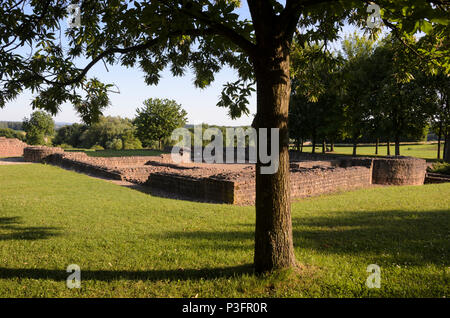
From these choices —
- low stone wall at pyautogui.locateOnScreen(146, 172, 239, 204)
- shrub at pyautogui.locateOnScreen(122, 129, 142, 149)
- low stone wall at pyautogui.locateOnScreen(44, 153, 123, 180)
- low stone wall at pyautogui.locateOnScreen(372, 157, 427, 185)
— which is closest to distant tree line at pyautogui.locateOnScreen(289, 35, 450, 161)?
low stone wall at pyautogui.locateOnScreen(372, 157, 427, 185)

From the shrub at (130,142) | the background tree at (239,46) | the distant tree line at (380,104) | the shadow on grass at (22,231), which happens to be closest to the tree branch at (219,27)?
the background tree at (239,46)

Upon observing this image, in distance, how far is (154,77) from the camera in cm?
607

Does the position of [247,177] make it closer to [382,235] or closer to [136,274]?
[382,235]

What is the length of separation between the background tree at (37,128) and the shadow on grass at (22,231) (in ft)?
188

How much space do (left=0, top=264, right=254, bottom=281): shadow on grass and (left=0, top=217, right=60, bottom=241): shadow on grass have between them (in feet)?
5.44

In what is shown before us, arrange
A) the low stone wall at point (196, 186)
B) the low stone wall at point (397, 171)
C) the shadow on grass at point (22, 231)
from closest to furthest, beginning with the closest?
the shadow on grass at point (22, 231), the low stone wall at point (196, 186), the low stone wall at point (397, 171)

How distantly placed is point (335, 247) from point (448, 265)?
157cm

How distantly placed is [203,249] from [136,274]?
1.30 meters

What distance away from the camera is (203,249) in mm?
5066

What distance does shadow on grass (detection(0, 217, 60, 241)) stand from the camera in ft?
19.0

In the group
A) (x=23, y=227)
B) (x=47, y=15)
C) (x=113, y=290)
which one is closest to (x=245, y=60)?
(x=47, y=15)

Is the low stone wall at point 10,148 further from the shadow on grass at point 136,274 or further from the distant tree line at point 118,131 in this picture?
the shadow on grass at point 136,274

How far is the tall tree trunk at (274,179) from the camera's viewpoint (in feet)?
11.9
